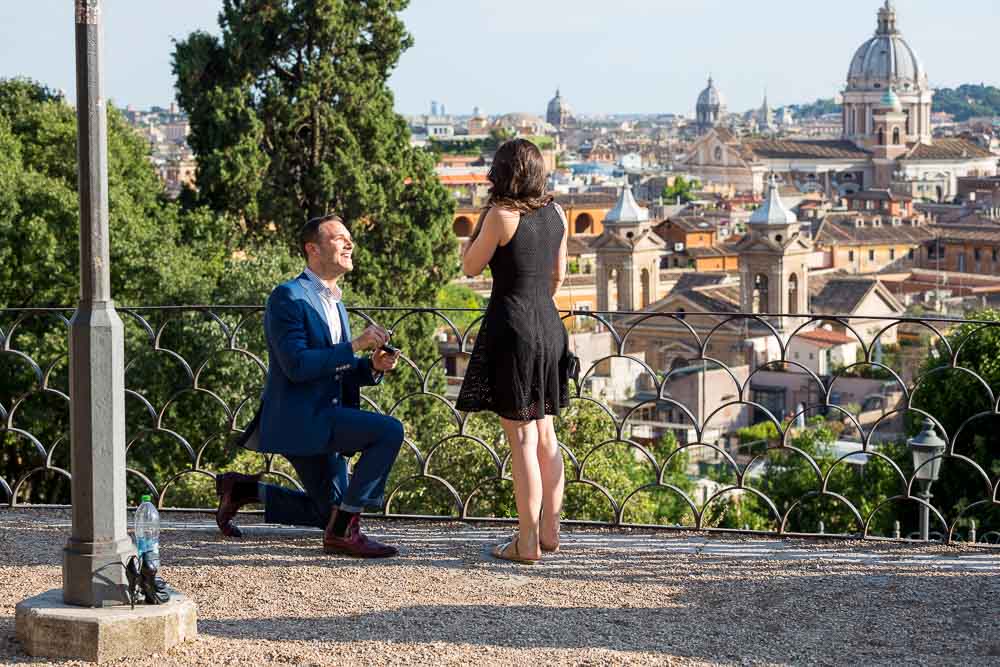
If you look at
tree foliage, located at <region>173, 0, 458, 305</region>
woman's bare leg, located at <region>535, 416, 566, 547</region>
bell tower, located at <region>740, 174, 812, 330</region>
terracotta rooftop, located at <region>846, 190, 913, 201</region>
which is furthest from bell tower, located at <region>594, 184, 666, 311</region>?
woman's bare leg, located at <region>535, 416, 566, 547</region>

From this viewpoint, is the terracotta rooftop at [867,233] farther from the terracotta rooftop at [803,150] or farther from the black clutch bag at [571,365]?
the black clutch bag at [571,365]

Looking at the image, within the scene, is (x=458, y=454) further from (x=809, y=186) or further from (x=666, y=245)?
(x=809, y=186)

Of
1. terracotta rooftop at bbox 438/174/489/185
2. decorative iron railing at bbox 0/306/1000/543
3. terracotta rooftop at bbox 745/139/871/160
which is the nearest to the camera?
decorative iron railing at bbox 0/306/1000/543

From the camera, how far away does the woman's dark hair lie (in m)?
3.59

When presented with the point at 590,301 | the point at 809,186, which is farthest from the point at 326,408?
the point at 809,186

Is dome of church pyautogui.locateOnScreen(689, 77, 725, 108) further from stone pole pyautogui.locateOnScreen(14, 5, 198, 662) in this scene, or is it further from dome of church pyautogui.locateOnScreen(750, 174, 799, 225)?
stone pole pyautogui.locateOnScreen(14, 5, 198, 662)

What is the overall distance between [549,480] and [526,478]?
127 millimetres

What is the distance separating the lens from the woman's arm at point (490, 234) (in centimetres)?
362

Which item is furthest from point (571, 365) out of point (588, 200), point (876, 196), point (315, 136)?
point (876, 196)

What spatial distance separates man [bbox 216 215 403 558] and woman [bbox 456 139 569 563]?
9.5 inches

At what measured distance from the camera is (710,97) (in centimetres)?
15600

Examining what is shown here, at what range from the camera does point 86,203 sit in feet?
9.74

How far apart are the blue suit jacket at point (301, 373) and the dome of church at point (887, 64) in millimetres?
110163

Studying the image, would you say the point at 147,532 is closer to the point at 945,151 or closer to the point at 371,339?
the point at 371,339
